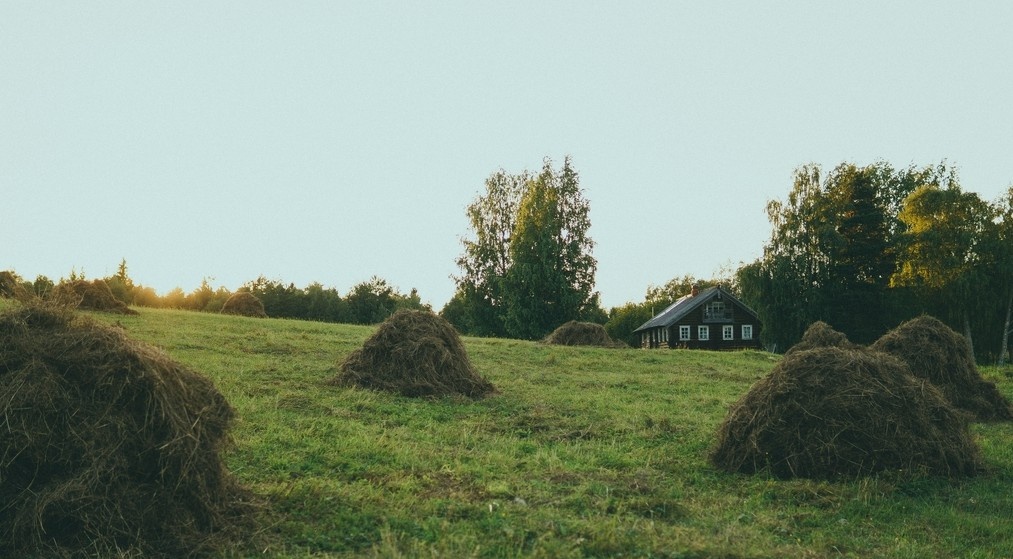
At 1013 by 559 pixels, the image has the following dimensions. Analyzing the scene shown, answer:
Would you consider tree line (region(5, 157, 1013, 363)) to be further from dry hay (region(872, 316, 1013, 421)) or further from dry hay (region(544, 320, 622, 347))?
dry hay (region(872, 316, 1013, 421))

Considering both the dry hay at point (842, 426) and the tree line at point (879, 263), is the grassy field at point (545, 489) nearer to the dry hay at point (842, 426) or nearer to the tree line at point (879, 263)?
the dry hay at point (842, 426)

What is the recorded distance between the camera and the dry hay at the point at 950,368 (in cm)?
1534

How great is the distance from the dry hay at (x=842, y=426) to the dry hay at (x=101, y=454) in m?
6.76

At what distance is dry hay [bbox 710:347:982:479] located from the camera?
9.02 m

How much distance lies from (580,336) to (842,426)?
83.5 feet

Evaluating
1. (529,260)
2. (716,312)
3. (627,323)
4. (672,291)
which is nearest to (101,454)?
(529,260)

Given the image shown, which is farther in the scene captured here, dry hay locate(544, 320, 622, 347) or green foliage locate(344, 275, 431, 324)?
green foliage locate(344, 275, 431, 324)

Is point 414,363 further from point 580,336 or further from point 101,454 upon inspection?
point 580,336

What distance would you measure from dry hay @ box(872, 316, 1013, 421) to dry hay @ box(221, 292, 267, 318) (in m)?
33.6

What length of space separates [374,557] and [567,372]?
1653cm

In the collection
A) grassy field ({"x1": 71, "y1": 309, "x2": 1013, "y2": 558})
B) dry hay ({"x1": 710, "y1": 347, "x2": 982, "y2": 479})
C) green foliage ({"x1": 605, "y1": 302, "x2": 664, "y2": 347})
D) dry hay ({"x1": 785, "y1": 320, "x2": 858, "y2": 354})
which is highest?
green foliage ({"x1": 605, "y1": 302, "x2": 664, "y2": 347})

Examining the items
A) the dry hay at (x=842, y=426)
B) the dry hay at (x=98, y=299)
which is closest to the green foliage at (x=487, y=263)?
the dry hay at (x=98, y=299)

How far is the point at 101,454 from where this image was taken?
589 cm

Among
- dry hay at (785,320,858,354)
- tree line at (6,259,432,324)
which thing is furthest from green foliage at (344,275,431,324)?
dry hay at (785,320,858,354)
